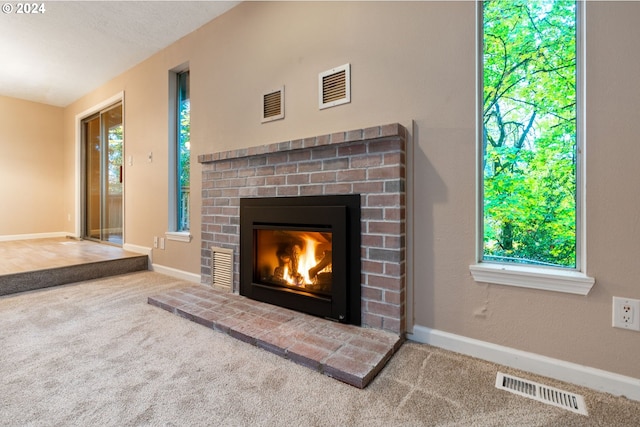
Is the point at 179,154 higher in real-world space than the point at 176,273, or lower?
higher

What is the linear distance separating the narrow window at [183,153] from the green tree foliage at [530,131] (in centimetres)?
285

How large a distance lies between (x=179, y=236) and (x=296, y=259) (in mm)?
1584

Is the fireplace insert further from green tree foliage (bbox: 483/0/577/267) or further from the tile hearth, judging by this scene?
green tree foliage (bbox: 483/0/577/267)

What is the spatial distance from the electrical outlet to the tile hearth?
0.95 metres

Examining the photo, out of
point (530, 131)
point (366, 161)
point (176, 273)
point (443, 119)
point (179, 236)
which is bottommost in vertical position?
point (176, 273)

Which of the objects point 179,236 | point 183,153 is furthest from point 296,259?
point 183,153

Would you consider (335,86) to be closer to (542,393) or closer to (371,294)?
(371,294)

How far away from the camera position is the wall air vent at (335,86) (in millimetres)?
1989

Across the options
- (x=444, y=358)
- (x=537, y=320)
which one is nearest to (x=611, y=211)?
(x=537, y=320)

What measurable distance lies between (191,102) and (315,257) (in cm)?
215

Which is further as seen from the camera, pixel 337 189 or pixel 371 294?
pixel 337 189

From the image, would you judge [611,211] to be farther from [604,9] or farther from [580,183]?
[604,9]

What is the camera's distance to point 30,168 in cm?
510

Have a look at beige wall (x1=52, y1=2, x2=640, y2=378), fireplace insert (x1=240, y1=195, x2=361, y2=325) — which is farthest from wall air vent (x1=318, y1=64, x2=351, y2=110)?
fireplace insert (x1=240, y1=195, x2=361, y2=325)
